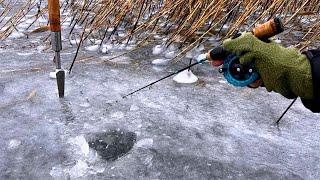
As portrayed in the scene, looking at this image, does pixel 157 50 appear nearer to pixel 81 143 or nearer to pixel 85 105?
pixel 85 105

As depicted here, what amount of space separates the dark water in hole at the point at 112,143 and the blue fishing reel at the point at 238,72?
21.9 inches

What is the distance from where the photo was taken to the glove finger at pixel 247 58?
4.05ft

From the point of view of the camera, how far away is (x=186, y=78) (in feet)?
7.60

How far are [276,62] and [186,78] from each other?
1.11 m

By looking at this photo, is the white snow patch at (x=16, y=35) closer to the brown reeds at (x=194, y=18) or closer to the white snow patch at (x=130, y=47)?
the brown reeds at (x=194, y=18)

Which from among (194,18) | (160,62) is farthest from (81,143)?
(194,18)

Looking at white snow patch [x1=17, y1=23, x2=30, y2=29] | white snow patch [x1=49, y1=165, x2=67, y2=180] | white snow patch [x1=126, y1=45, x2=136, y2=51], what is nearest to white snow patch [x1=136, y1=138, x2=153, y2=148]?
white snow patch [x1=49, y1=165, x2=67, y2=180]

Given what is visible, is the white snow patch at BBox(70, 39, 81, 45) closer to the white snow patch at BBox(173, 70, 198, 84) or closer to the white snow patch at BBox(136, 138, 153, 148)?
the white snow patch at BBox(173, 70, 198, 84)

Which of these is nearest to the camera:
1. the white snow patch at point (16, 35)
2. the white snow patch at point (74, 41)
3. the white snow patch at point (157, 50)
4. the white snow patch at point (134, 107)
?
the white snow patch at point (134, 107)

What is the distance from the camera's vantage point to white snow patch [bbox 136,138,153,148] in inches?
64.6

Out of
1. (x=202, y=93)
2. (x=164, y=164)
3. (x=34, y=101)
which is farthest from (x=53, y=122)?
(x=202, y=93)

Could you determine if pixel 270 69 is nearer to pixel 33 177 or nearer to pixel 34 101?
pixel 33 177

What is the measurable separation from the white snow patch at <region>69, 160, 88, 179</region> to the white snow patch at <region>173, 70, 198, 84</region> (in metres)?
0.94

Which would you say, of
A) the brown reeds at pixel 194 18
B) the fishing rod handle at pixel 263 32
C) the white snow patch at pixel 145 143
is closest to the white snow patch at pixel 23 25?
the brown reeds at pixel 194 18
